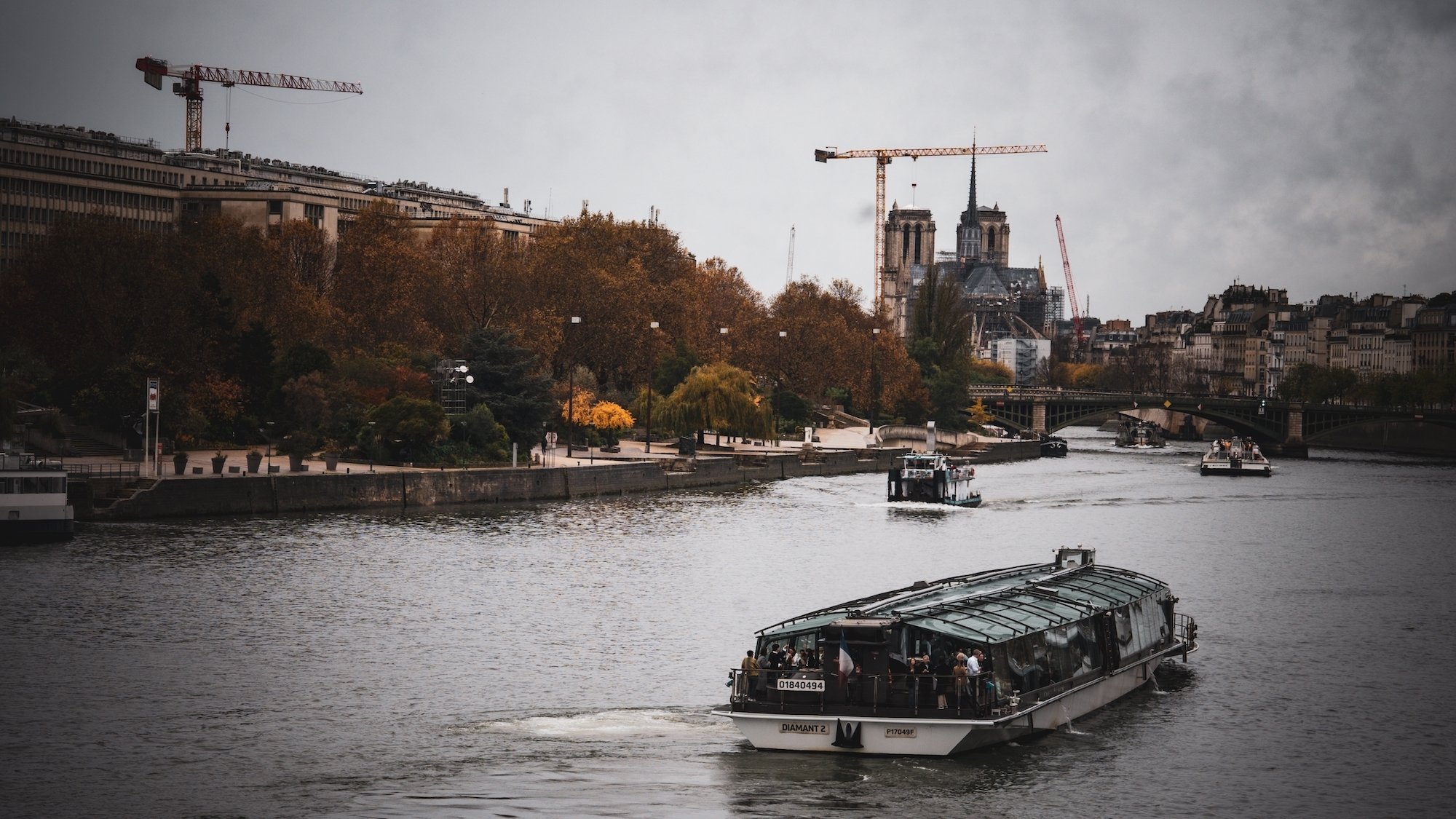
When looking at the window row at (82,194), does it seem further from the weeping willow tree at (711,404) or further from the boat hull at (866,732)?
the boat hull at (866,732)

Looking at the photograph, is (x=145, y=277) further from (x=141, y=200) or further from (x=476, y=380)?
(x=141, y=200)

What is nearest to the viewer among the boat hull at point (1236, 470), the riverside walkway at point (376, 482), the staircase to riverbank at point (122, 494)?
the staircase to riverbank at point (122, 494)

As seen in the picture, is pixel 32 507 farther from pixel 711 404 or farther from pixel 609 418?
pixel 711 404

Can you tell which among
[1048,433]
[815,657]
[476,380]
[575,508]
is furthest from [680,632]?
[1048,433]

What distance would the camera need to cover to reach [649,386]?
11156 cm

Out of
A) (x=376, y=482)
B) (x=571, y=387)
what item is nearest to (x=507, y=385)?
(x=571, y=387)

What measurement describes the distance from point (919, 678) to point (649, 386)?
79029 mm

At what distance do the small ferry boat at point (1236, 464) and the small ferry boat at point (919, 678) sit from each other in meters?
92.9

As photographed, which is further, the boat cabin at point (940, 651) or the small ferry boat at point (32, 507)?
the small ferry boat at point (32, 507)

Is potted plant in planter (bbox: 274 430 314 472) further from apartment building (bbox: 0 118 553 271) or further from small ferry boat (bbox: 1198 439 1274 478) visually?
small ferry boat (bbox: 1198 439 1274 478)

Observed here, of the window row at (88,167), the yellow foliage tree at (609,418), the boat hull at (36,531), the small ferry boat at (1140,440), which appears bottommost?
the boat hull at (36,531)

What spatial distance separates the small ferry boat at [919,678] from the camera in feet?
108

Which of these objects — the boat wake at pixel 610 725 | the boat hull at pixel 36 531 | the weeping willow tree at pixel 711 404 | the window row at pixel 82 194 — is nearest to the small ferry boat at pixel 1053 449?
the weeping willow tree at pixel 711 404

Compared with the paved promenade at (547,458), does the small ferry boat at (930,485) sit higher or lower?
lower
